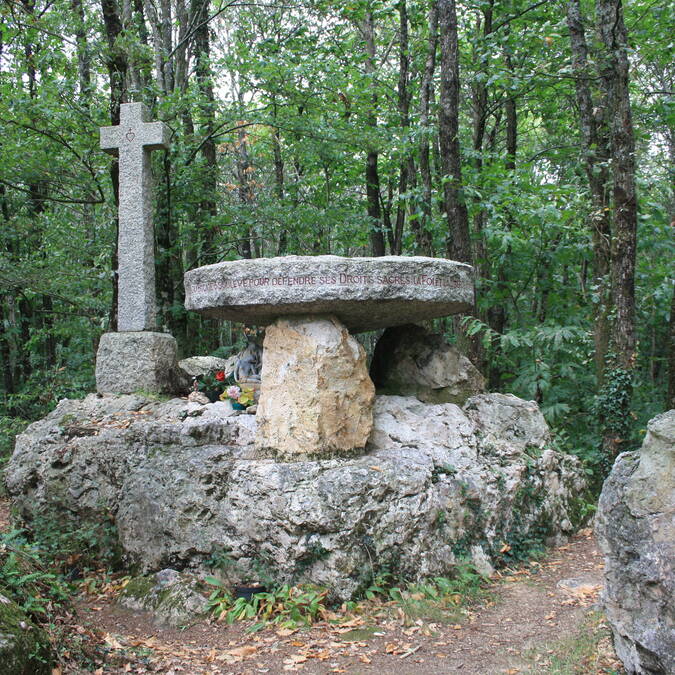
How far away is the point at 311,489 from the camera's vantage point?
494 centimetres

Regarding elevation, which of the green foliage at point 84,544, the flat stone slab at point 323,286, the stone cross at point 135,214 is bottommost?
the green foliage at point 84,544

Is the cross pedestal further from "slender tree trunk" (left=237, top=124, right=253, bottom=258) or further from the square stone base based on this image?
"slender tree trunk" (left=237, top=124, right=253, bottom=258)

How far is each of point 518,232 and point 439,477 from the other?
5036 mm

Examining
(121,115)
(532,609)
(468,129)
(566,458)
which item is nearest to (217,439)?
(532,609)

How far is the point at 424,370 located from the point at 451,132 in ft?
11.8

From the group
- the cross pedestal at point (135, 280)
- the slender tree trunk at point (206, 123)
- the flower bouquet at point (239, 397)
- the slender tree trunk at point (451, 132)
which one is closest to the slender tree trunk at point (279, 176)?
the slender tree trunk at point (206, 123)

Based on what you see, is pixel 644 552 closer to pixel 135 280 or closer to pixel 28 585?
pixel 28 585

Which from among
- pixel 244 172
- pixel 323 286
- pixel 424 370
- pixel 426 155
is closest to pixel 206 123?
pixel 426 155

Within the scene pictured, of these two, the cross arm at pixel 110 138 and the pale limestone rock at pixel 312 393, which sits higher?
the cross arm at pixel 110 138

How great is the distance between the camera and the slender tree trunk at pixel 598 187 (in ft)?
24.3

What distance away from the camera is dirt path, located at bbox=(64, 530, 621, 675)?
379 centimetres

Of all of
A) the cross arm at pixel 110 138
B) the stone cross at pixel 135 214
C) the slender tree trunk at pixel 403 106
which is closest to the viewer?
the stone cross at pixel 135 214

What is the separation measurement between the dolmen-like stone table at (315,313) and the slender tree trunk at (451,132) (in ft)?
9.23

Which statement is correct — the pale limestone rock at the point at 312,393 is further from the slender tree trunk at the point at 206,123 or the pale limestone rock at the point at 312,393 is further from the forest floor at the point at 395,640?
the slender tree trunk at the point at 206,123
